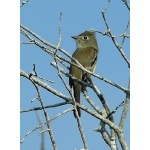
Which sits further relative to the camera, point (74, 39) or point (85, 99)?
point (74, 39)

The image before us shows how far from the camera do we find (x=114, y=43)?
3803 mm

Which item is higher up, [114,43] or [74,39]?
[74,39]
